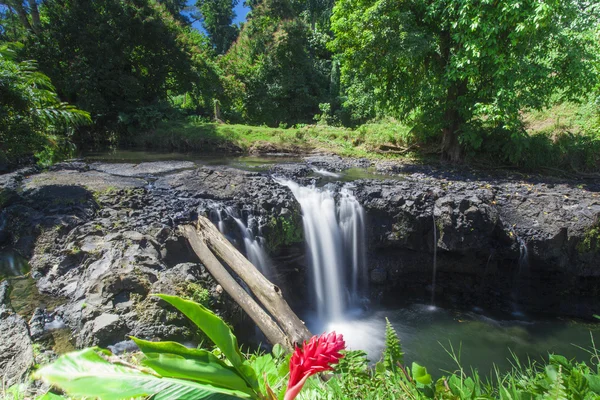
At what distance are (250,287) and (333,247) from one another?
3.55m

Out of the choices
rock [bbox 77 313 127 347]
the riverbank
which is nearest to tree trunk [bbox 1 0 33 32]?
the riverbank

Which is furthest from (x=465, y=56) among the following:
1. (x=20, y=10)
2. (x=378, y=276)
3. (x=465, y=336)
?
(x=20, y=10)

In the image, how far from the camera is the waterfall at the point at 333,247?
21.7 feet

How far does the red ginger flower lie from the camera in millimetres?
1080

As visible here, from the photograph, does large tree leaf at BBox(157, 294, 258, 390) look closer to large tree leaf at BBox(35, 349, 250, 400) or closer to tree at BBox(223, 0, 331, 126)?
large tree leaf at BBox(35, 349, 250, 400)

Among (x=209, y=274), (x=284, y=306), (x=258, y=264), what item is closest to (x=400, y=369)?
(x=284, y=306)

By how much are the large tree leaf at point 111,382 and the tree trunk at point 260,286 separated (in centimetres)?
174

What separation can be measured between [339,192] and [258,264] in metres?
2.57

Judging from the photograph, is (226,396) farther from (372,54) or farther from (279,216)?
(372,54)

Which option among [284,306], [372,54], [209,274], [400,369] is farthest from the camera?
[372,54]

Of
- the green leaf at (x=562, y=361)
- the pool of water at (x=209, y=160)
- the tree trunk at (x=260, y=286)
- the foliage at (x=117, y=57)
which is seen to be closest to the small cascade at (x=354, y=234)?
the tree trunk at (x=260, y=286)

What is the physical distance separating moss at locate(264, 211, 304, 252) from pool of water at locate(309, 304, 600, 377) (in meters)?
1.57

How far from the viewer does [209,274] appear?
4.25 meters

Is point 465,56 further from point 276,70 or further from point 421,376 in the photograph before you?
point 276,70
